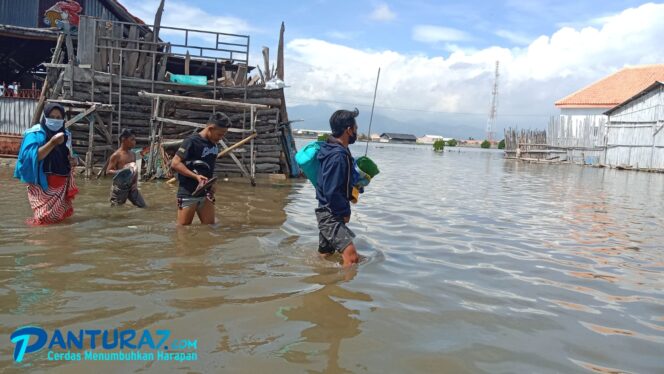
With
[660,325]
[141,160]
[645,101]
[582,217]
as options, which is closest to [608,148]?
[645,101]

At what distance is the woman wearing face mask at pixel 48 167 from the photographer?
629 centimetres

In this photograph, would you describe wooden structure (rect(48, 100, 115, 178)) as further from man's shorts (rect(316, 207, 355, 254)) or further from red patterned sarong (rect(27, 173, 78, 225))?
man's shorts (rect(316, 207, 355, 254))

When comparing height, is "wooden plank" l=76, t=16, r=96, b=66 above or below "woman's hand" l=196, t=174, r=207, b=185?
above

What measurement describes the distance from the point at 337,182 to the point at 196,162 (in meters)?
2.23

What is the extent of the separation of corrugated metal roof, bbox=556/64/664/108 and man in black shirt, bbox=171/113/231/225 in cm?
4047

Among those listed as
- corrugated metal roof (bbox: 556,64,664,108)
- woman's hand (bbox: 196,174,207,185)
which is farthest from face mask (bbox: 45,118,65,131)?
corrugated metal roof (bbox: 556,64,664,108)

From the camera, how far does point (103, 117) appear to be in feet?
48.6

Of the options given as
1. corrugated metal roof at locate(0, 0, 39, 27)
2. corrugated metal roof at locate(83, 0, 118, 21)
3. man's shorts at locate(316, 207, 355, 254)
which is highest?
corrugated metal roof at locate(83, 0, 118, 21)

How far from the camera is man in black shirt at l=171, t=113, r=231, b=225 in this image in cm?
614

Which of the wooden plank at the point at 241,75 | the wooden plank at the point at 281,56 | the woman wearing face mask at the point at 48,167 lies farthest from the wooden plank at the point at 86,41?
the woman wearing face mask at the point at 48,167

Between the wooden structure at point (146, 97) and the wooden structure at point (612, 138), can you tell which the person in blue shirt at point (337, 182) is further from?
the wooden structure at point (612, 138)

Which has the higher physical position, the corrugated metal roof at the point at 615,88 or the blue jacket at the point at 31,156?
the corrugated metal roof at the point at 615,88

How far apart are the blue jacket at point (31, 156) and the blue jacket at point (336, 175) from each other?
3788 millimetres

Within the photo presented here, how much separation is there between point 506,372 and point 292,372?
1.35 meters
